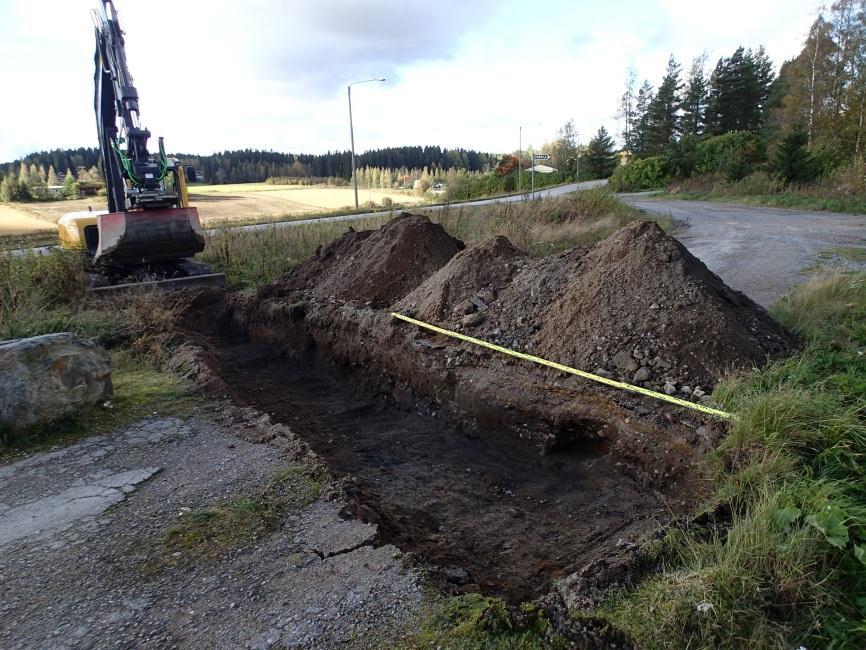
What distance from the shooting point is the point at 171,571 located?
2.97 meters

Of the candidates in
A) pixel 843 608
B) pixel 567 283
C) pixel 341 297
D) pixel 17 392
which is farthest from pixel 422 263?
pixel 843 608

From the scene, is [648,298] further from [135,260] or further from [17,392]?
[135,260]

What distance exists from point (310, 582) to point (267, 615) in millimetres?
266

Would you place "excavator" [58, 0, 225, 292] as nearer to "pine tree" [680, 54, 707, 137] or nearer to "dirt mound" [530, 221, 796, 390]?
"dirt mound" [530, 221, 796, 390]

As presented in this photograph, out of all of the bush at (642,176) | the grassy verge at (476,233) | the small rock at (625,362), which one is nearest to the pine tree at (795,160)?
the grassy verge at (476,233)

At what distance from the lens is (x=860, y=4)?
27.2 meters

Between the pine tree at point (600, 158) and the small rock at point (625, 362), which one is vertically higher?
the pine tree at point (600, 158)

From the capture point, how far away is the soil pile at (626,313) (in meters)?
4.54

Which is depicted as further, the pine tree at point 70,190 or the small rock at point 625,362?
the pine tree at point 70,190

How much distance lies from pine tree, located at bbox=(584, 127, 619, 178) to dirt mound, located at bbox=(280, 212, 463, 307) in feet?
144

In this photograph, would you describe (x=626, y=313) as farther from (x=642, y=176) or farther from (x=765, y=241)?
(x=642, y=176)

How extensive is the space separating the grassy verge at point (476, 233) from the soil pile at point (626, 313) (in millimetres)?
5045

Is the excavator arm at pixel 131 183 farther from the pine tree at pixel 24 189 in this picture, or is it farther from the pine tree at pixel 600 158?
the pine tree at pixel 600 158

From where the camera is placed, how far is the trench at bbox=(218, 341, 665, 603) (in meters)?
3.28
